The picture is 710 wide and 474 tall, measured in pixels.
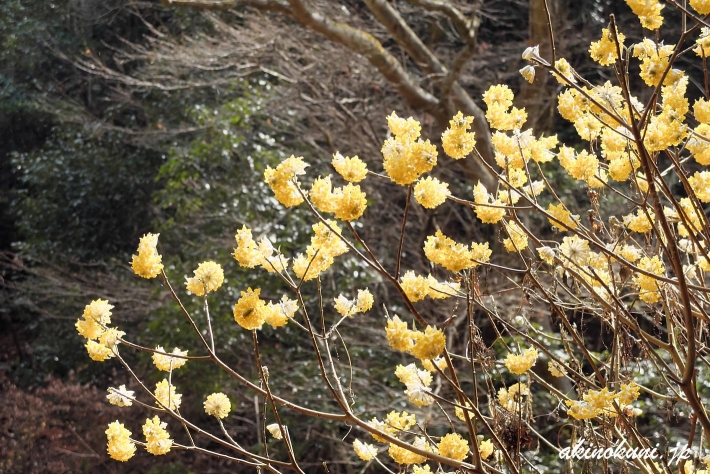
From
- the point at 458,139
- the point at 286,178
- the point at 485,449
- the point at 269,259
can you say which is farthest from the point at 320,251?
the point at 485,449

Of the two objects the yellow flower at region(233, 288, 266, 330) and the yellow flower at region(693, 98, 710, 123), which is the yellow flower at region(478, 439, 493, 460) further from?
the yellow flower at region(693, 98, 710, 123)

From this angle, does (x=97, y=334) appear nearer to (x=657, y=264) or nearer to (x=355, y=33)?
(x=657, y=264)

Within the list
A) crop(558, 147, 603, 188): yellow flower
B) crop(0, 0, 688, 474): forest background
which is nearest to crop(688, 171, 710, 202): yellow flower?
crop(558, 147, 603, 188): yellow flower

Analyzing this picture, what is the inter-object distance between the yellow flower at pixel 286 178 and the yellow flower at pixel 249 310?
0.15 meters

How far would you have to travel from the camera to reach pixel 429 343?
97cm

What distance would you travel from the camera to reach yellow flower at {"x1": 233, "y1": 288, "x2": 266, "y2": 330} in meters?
1.19

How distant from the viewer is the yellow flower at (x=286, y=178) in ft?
3.67

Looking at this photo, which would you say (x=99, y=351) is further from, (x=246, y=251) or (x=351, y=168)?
(x=351, y=168)

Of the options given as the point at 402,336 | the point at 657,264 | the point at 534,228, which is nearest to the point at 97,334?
the point at 402,336

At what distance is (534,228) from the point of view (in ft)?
14.9

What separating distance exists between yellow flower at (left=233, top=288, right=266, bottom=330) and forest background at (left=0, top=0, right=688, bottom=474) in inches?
101

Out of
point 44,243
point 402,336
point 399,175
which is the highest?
point 399,175

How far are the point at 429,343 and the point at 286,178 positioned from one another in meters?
0.33

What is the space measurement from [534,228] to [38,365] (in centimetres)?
374
